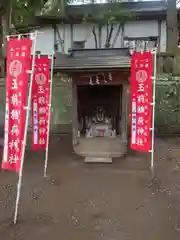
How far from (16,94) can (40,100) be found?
8.94 feet

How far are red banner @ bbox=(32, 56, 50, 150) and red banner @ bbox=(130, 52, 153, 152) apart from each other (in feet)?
6.51

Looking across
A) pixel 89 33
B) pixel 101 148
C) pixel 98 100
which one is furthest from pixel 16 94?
pixel 89 33

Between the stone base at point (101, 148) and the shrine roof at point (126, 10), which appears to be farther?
the shrine roof at point (126, 10)

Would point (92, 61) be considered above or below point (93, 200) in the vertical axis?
above

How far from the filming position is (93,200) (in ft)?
19.5

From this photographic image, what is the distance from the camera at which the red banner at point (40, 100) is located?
292 inches

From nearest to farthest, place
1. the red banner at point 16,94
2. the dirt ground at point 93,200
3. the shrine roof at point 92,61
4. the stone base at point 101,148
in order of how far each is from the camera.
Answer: the dirt ground at point 93,200 → the red banner at point 16,94 → the shrine roof at point 92,61 → the stone base at point 101,148

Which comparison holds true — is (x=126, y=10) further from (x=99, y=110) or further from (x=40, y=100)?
(x=40, y=100)

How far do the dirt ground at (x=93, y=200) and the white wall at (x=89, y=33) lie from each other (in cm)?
764

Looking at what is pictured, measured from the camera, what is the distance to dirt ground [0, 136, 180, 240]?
15.2ft

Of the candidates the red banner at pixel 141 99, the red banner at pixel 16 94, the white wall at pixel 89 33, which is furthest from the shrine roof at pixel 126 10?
the red banner at pixel 16 94

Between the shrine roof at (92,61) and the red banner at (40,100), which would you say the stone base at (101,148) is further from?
the shrine roof at (92,61)

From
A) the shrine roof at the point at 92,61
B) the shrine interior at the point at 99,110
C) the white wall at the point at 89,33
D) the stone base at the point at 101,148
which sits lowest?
the stone base at the point at 101,148

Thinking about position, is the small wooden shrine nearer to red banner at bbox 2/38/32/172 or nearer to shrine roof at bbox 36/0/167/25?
red banner at bbox 2/38/32/172
